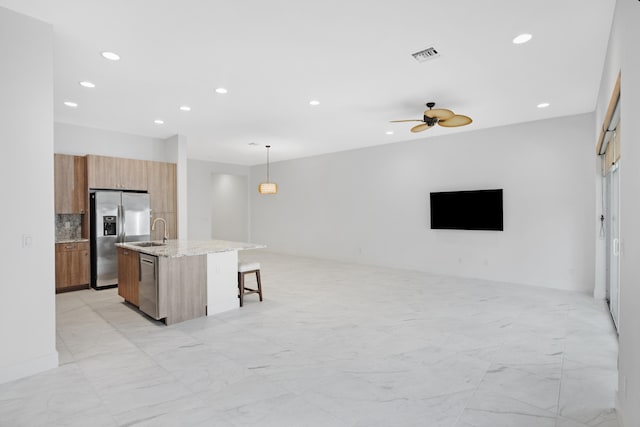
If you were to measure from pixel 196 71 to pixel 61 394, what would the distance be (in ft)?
10.8

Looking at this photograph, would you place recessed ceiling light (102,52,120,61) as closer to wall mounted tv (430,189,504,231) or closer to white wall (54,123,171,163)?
white wall (54,123,171,163)

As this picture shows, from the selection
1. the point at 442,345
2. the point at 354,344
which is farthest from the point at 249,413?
the point at 442,345

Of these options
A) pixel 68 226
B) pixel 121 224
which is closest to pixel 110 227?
pixel 121 224

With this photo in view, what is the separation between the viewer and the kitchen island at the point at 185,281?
3.97m

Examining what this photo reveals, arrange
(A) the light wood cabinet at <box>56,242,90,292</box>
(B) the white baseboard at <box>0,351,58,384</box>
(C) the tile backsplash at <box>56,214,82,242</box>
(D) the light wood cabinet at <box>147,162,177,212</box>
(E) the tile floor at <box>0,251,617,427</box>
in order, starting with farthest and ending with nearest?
(D) the light wood cabinet at <box>147,162,177,212</box> → (C) the tile backsplash at <box>56,214,82,242</box> → (A) the light wood cabinet at <box>56,242,90,292</box> → (B) the white baseboard at <box>0,351,58,384</box> → (E) the tile floor at <box>0,251,617,427</box>

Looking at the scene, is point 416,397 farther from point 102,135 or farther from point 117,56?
point 102,135

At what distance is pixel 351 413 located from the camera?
2.23 m

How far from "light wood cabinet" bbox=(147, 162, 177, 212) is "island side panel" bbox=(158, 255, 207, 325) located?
2953 millimetres

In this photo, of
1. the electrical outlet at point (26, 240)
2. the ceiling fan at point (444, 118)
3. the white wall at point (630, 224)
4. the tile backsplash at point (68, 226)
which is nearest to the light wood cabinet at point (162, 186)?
the tile backsplash at point (68, 226)

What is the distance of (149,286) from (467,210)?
18.6 feet

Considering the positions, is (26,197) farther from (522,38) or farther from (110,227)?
(522,38)

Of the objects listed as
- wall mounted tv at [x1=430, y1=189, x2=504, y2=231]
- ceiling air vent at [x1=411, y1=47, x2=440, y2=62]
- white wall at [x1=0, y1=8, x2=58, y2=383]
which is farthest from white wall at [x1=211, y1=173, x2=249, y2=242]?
ceiling air vent at [x1=411, y1=47, x2=440, y2=62]

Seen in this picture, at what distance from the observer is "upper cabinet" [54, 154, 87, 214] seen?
5.72 meters

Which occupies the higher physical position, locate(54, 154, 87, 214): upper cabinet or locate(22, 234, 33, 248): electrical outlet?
locate(54, 154, 87, 214): upper cabinet
